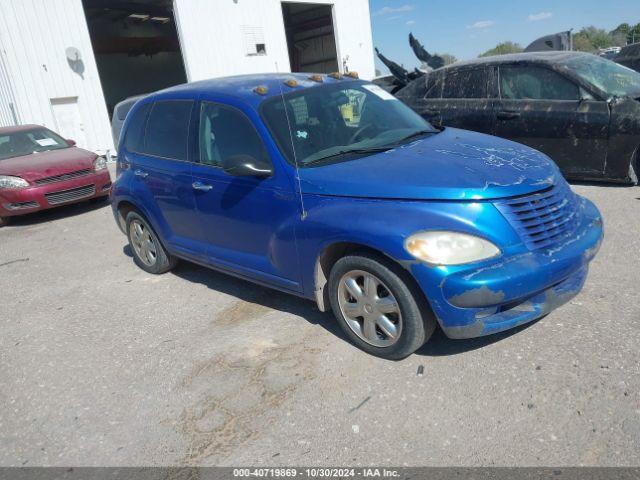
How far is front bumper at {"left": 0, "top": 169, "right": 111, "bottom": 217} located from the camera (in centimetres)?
843

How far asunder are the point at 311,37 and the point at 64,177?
22759 millimetres

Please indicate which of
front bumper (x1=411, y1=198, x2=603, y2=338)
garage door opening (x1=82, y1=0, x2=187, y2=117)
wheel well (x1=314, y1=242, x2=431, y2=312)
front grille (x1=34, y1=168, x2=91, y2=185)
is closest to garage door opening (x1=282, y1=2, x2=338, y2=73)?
garage door opening (x1=82, y1=0, x2=187, y2=117)

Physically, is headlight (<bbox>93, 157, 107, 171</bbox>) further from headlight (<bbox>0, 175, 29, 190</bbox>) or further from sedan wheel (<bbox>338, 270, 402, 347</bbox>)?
sedan wheel (<bbox>338, 270, 402, 347</bbox>)

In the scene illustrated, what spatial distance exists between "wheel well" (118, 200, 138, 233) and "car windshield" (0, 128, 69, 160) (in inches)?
199

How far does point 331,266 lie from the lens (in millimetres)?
3512

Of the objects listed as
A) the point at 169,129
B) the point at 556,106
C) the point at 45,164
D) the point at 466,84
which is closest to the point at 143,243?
the point at 169,129

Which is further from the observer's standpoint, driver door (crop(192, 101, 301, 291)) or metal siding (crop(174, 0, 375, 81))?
metal siding (crop(174, 0, 375, 81))

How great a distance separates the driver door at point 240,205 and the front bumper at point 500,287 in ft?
3.64

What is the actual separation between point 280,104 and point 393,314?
1775 millimetres

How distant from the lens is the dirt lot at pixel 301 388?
263 cm

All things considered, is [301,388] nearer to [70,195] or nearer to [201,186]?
[201,186]

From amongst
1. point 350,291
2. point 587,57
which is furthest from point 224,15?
point 350,291

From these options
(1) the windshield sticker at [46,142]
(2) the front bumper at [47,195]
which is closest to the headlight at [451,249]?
(2) the front bumper at [47,195]

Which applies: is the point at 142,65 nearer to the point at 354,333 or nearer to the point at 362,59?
the point at 362,59
